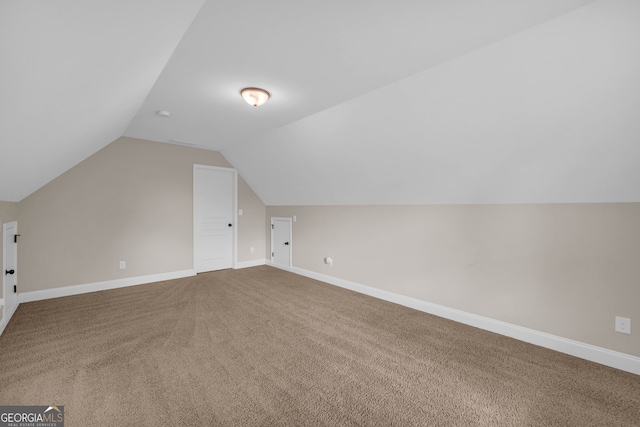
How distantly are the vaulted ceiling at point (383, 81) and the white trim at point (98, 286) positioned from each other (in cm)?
151

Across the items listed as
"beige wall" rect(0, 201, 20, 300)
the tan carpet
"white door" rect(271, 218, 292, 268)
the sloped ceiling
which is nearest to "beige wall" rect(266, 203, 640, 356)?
the tan carpet

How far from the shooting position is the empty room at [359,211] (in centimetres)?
158

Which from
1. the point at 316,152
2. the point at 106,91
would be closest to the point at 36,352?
the point at 106,91

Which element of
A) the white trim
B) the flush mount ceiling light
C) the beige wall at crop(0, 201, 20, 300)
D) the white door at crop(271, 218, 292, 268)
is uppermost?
the flush mount ceiling light

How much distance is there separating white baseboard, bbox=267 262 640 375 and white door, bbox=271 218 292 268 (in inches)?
74.7

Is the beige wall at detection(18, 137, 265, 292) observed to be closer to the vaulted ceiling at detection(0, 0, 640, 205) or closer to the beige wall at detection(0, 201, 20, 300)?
the beige wall at detection(0, 201, 20, 300)

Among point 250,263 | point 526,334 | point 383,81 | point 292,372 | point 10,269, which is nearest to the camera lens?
point 292,372

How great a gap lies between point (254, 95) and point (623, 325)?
11.9 feet

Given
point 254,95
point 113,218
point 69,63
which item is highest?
point 254,95

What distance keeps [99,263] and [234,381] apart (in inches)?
136

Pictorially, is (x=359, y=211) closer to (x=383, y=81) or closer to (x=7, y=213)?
(x=383, y=81)

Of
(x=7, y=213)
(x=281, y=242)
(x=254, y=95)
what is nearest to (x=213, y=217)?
(x=281, y=242)

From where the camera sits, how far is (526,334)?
2.55 meters

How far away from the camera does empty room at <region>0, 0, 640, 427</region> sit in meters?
1.58
